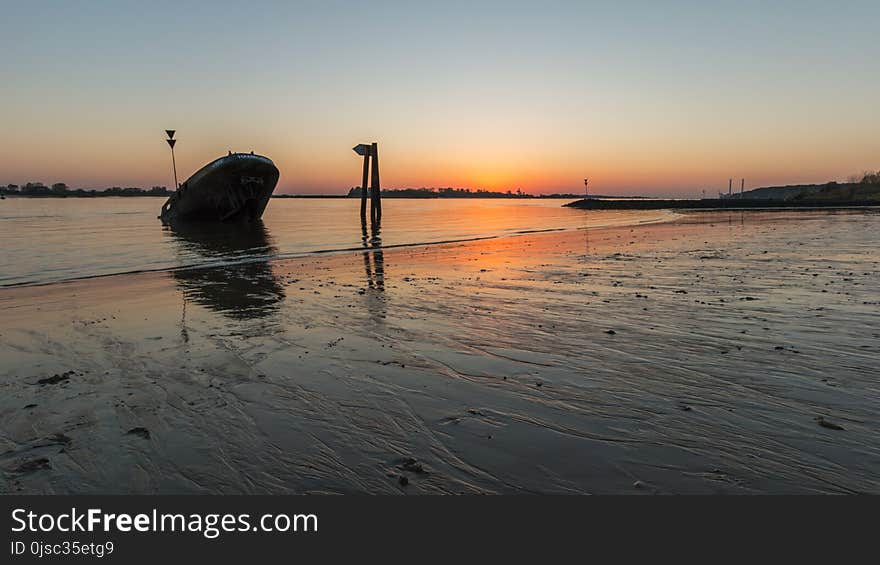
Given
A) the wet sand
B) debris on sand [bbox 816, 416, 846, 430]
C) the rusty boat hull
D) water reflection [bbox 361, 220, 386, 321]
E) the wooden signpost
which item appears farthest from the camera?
the wooden signpost

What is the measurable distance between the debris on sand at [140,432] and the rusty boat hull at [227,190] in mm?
38684

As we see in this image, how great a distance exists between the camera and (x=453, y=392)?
4715 mm

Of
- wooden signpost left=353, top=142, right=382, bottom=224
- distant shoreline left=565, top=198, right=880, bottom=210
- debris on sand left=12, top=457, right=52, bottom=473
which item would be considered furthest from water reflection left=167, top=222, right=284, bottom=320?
distant shoreline left=565, top=198, right=880, bottom=210

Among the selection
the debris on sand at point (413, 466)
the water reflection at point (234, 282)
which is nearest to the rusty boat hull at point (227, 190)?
the water reflection at point (234, 282)

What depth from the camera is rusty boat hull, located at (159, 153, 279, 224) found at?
3897 centimetres

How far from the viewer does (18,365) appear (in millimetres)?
5867

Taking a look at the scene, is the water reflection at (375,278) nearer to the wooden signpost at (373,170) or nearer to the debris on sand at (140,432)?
the debris on sand at (140,432)

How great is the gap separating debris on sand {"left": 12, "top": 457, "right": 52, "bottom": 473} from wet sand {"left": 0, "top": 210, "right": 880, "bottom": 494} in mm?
17

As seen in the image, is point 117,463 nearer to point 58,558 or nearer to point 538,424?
point 58,558

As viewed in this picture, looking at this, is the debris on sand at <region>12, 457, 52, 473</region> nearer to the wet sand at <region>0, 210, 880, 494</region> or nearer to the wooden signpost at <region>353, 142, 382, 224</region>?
the wet sand at <region>0, 210, 880, 494</region>

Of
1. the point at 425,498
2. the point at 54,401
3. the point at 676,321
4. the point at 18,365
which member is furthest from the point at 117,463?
the point at 676,321

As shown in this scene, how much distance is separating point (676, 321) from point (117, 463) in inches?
271

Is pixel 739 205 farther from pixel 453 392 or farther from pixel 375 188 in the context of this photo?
pixel 453 392

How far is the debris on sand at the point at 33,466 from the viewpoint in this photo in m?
3.35
